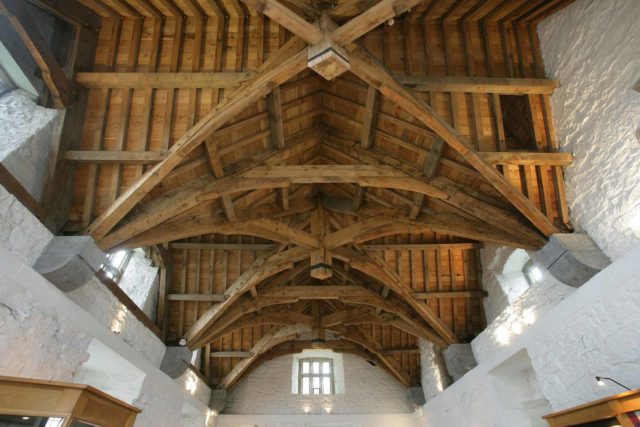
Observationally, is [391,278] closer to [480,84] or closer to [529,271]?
[529,271]

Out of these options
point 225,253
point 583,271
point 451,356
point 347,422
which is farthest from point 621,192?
point 347,422

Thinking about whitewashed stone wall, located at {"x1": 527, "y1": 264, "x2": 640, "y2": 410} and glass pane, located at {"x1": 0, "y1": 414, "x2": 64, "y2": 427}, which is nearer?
glass pane, located at {"x1": 0, "y1": 414, "x2": 64, "y2": 427}

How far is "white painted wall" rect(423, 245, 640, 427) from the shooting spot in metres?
5.64

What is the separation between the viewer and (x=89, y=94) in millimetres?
6703

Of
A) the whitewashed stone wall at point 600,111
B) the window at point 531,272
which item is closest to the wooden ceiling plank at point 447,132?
the whitewashed stone wall at point 600,111

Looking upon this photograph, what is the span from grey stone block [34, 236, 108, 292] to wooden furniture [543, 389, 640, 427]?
6.05m

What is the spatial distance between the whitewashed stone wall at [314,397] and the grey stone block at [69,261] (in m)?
10.0

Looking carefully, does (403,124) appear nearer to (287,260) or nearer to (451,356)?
(287,260)

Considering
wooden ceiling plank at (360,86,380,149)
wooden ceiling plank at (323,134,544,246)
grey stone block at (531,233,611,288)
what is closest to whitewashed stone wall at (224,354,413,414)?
wooden ceiling plank at (323,134,544,246)

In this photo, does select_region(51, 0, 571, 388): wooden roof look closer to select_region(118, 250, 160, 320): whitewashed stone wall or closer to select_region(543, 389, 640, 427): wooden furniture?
select_region(118, 250, 160, 320): whitewashed stone wall

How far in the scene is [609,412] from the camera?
4680mm

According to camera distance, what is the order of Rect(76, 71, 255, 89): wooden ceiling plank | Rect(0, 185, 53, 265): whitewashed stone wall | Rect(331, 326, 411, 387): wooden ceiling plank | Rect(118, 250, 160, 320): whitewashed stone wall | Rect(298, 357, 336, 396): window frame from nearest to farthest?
Rect(0, 185, 53, 265): whitewashed stone wall
Rect(76, 71, 255, 89): wooden ceiling plank
Rect(118, 250, 160, 320): whitewashed stone wall
Rect(331, 326, 411, 387): wooden ceiling plank
Rect(298, 357, 336, 396): window frame

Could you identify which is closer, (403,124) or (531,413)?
(403,124)

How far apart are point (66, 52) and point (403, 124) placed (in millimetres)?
5124
